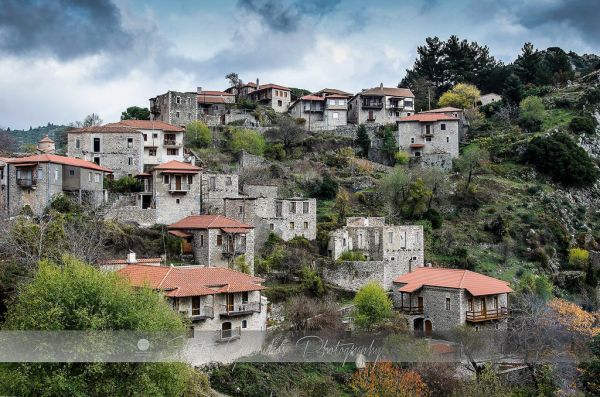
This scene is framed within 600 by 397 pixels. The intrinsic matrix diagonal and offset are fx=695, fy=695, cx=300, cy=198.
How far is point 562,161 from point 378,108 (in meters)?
17.5

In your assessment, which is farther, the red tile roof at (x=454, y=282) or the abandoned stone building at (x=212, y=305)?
the red tile roof at (x=454, y=282)

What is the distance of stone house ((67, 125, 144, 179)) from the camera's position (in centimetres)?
4391

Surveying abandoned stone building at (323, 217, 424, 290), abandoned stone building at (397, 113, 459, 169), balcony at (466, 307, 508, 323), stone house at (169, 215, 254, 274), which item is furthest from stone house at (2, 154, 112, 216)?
abandoned stone building at (397, 113, 459, 169)

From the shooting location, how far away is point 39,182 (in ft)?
120

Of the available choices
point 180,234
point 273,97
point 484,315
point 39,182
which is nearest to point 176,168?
point 180,234

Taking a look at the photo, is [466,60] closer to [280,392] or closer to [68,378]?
[280,392]

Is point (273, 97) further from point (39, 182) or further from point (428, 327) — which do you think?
point (428, 327)

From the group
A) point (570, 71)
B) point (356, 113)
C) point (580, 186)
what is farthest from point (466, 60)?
point (580, 186)

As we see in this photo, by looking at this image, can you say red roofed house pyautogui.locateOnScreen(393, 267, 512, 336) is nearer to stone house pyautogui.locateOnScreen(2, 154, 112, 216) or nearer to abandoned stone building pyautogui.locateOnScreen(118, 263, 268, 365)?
abandoned stone building pyautogui.locateOnScreen(118, 263, 268, 365)

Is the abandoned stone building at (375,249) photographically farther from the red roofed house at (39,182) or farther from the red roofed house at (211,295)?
the red roofed house at (39,182)

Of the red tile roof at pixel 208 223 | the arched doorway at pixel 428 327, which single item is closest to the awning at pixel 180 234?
the red tile roof at pixel 208 223

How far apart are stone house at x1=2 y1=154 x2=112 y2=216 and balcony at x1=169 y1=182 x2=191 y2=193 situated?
414cm

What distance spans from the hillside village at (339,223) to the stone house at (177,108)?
137 mm

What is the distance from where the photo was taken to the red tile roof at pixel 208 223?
3609cm
